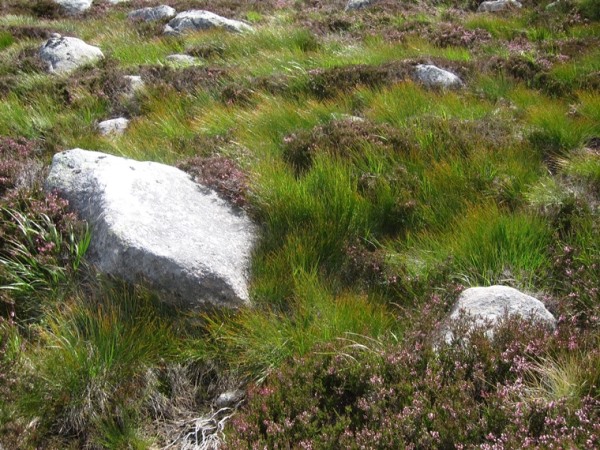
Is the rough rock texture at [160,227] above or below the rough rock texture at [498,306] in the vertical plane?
below

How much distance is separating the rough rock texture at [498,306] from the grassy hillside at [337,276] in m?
0.13

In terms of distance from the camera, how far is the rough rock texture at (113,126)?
6859 millimetres

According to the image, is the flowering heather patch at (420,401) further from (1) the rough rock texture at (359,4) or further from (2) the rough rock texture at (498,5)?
(1) the rough rock texture at (359,4)

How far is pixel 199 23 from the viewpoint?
43.0 feet

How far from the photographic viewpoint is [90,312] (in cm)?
351

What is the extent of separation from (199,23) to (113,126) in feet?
23.3

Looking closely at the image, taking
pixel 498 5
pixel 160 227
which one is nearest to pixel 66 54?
pixel 160 227

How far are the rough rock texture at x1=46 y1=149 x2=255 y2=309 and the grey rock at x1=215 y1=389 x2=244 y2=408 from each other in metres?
0.64

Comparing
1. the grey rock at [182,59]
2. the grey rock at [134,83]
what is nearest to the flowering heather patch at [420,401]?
the grey rock at [134,83]

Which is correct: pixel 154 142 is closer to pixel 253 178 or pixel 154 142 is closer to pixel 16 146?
pixel 16 146

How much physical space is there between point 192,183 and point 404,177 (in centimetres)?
188

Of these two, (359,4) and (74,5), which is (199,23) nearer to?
(359,4)

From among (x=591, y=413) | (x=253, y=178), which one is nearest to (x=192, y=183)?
(x=253, y=178)

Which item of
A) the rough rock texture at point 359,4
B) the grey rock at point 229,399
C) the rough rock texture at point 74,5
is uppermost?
the grey rock at point 229,399
